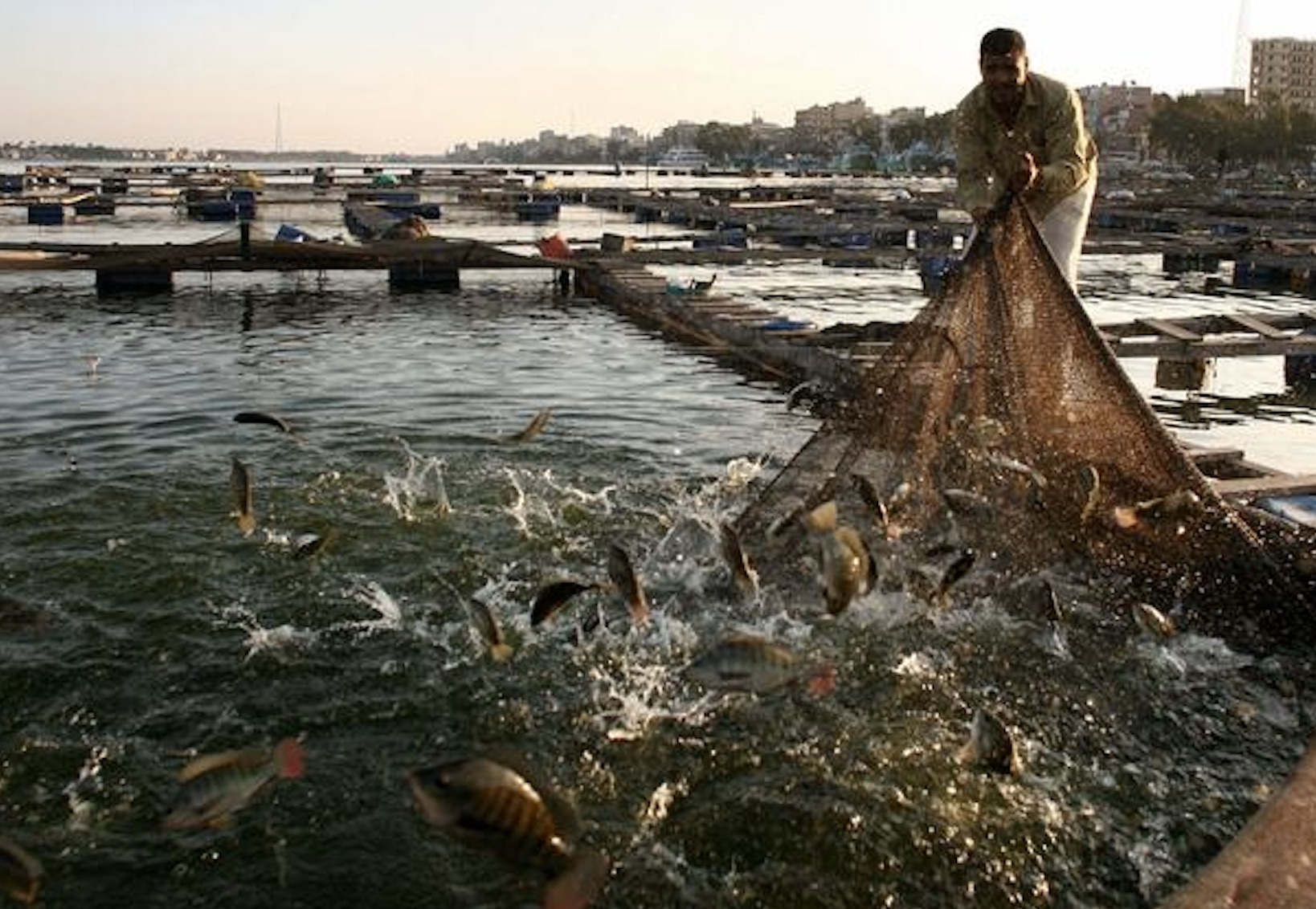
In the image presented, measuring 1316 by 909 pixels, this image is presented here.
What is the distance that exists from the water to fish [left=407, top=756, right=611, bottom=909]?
1.38 m

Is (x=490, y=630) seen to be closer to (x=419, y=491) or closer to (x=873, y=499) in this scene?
(x=873, y=499)

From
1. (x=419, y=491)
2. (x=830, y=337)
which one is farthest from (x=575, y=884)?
(x=830, y=337)

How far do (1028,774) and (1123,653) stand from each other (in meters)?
1.89

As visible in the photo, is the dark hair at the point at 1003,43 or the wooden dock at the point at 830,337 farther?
the wooden dock at the point at 830,337

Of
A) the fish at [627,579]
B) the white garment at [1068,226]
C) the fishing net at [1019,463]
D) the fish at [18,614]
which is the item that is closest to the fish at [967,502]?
the fishing net at [1019,463]

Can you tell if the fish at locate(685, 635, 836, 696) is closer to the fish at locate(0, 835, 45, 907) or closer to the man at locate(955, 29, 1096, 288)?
the fish at locate(0, 835, 45, 907)

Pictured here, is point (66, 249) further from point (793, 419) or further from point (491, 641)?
point (491, 641)

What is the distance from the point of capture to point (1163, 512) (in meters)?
7.36

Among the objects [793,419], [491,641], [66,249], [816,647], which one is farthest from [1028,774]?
[66,249]

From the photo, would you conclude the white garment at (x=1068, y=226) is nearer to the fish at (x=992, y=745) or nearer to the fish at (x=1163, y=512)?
the fish at (x=1163, y=512)

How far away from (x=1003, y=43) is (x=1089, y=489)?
10.8 feet

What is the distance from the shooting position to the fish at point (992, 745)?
5473 mm

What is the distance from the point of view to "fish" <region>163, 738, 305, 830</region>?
14.1ft

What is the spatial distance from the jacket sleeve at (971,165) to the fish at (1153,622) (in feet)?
10.9
